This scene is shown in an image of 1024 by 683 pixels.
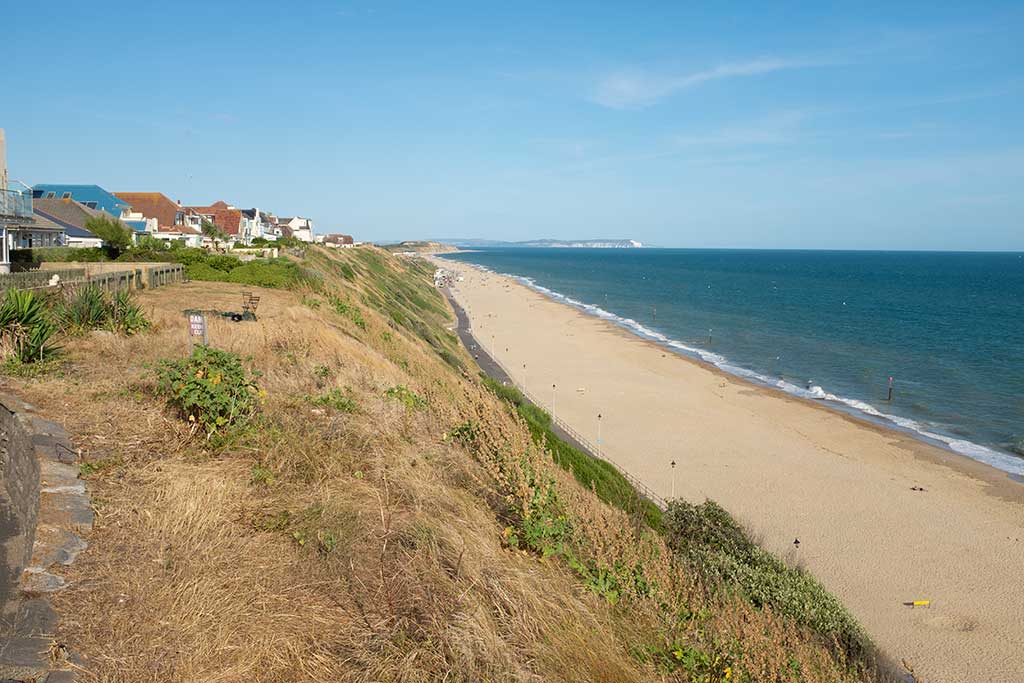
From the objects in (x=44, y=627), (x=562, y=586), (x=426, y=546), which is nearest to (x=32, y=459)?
(x=44, y=627)

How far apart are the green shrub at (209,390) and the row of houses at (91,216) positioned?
1681cm

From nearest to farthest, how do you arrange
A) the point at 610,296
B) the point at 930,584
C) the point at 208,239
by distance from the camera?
the point at 930,584 < the point at 208,239 < the point at 610,296

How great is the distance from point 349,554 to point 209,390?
3.28 m

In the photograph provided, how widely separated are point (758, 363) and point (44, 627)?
153ft

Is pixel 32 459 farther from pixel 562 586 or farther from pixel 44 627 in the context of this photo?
pixel 562 586

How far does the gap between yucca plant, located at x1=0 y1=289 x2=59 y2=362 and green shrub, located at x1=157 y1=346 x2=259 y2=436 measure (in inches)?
106

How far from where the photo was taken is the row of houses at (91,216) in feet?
73.3

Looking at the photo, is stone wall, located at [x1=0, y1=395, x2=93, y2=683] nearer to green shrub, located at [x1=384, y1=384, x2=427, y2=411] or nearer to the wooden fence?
green shrub, located at [x1=384, y1=384, x2=427, y2=411]

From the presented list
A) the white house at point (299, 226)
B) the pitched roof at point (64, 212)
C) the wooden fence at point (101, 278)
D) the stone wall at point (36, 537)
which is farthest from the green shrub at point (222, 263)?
the white house at point (299, 226)

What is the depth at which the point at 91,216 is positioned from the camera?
4125cm

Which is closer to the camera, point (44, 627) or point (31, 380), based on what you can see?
point (44, 627)

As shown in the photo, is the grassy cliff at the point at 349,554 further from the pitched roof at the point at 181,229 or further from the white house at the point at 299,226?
the white house at the point at 299,226

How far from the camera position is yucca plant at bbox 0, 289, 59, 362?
9086mm

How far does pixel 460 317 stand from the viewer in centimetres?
6400
